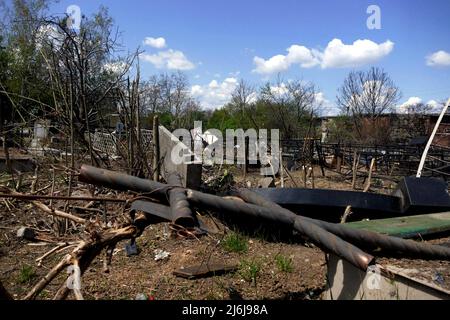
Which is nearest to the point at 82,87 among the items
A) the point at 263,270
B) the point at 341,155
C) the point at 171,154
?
the point at 171,154

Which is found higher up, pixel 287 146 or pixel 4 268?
pixel 287 146

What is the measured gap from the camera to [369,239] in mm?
2230

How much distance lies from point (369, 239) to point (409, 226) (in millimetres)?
1590

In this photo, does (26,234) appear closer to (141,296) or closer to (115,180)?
(141,296)

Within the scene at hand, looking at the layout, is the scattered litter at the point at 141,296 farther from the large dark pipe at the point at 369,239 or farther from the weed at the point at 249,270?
the large dark pipe at the point at 369,239

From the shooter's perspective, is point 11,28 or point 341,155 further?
point 11,28

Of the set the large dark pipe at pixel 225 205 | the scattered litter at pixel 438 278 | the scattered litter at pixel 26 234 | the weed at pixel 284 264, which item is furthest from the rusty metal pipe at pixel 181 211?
the scattered litter at pixel 26 234

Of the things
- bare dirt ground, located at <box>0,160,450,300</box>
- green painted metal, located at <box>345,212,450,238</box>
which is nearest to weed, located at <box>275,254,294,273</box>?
bare dirt ground, located at <box>0,160,450,300</box>

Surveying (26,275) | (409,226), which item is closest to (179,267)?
(26,275)

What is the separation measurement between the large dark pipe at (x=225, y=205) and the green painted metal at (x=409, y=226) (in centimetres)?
153

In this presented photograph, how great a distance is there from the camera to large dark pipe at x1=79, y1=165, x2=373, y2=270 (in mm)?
1949
